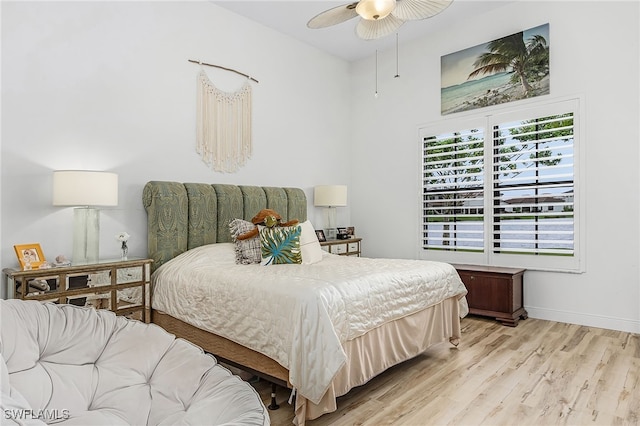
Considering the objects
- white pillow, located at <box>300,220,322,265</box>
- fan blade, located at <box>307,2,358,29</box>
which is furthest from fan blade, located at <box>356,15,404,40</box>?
white pillow, located at <box>300,220,322,265</box>

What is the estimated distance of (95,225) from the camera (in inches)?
117

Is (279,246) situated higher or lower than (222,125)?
lower

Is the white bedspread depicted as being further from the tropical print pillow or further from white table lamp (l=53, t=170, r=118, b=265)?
white table lamp (l=53, t=170, r=118, b=265)

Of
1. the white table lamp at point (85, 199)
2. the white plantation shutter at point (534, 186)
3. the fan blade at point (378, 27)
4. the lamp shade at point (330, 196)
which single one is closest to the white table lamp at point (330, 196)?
the lamp shade at point (330, 196)

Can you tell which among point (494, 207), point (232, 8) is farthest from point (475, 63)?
point (232, 8)

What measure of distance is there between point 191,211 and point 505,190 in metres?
3.31

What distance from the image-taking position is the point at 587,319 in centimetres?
384

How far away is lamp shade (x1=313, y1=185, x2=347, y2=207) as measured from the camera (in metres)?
4.95

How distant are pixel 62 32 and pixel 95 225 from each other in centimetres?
152

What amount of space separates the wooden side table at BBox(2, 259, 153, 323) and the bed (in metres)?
0.16

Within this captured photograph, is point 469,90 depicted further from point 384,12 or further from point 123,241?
point 123,241

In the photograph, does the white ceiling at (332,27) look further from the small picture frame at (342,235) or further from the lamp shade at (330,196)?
the small picture frame at (342,235)

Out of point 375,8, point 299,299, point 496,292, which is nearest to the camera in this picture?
point 299,299

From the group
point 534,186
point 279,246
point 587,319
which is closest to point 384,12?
point 279,246
